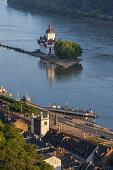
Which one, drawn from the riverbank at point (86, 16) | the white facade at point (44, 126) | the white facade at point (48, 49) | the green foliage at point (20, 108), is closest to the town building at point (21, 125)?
the white facade at point (44, 126)

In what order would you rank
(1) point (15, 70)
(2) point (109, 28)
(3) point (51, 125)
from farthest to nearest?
(2) point (109, 28)
(1) point (15, 70)
(3) point (51, 125)

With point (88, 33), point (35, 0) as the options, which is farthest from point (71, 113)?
point (35, 0)

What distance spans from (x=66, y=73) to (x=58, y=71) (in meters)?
1.68

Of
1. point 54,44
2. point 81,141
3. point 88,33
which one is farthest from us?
point 88,33

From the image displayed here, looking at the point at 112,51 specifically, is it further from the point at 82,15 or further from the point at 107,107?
the point at 82,15

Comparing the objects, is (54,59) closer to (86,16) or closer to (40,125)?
(40,125)

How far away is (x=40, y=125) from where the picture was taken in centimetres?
3167

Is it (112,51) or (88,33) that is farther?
(88,33)

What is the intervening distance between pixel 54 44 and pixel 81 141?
34663 millimetres

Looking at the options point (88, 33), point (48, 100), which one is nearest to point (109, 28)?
point (88, 33)

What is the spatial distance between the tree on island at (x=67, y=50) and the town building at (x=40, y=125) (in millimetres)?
30250

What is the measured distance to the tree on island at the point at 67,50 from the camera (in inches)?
2426

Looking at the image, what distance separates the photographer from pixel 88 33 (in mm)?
82000

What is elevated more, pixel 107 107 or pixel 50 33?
pixel 50 33
